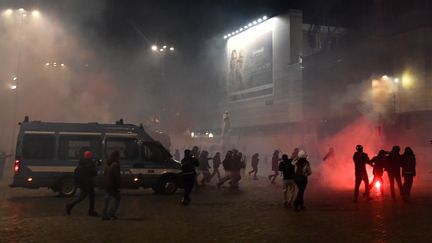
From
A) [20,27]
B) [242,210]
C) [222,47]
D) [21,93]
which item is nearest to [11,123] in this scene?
[21,93]

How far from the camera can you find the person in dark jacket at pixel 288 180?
10.1 metres

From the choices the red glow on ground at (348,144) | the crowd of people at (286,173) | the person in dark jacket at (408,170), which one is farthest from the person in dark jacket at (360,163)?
the red glow on ground at (348,144)

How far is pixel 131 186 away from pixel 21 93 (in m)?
19.9

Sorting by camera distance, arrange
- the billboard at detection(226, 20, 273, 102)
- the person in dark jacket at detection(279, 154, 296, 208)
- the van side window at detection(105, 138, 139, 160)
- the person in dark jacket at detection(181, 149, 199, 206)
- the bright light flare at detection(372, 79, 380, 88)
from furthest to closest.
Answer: the billboard at detection(226, 20, 273, 102)
the bright light flare at detection(372, 79, 380, 88)
the van side window at detection(105, 138, 139, 160)
the person in dark jacket at detection(181, 149, 199, 206)
the person in dark jacket at detection(279, 154, 296, 208)

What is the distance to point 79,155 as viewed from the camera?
12.6 metres

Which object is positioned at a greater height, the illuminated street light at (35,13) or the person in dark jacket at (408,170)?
the illuminated street light at (35,13)

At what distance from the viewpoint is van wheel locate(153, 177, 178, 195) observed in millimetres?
13211

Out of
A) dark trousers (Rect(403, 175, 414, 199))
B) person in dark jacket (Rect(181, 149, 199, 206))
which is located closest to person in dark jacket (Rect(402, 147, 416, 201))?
dark trousers (Rect(403, 175, 414, 199))

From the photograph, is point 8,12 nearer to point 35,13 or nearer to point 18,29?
point 18,29

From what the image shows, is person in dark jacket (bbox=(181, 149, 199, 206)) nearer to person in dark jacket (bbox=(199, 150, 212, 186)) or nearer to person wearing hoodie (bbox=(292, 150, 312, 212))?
person wearing hoodie (bbox=(292, 150, 312, 212))

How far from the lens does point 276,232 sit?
715 centimetres

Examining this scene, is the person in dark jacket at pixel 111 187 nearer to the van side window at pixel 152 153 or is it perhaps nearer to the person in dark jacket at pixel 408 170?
the van side window at pixel 152 153

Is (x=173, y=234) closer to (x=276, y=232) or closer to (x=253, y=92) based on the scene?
(x=276, y=232)

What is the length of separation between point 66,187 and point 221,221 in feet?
19.8
